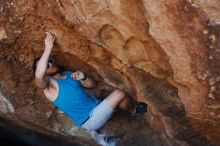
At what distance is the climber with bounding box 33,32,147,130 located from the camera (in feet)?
10.6

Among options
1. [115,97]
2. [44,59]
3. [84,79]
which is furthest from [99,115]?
[44,59]

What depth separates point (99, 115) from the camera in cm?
336

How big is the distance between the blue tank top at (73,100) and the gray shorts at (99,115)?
0.04 m

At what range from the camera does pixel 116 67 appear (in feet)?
10.0

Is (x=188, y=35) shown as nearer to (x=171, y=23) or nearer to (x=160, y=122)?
(x=171, y=23)

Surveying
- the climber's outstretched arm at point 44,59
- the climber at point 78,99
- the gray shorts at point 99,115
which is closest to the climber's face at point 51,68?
the climber at point 78,99

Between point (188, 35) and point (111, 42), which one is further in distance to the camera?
point (111, 42)

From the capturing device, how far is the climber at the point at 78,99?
324 centimetres

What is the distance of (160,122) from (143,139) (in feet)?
1.36

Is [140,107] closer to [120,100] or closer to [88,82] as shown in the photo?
[120,100]

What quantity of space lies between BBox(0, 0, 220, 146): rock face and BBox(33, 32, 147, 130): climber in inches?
3.0

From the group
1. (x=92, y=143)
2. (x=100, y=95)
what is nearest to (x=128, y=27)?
(x=100, y=95)

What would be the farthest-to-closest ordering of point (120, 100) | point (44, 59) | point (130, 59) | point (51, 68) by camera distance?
point (120, 100) → point (51, 68) → point (44, 59) → point (130, 59)

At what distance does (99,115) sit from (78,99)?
200mm
